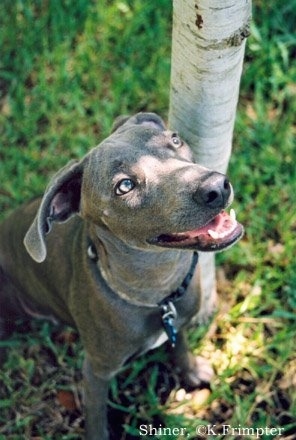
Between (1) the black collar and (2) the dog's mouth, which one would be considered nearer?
(2) the dog's mouth

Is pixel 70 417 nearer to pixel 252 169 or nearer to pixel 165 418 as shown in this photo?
pixel 165 418

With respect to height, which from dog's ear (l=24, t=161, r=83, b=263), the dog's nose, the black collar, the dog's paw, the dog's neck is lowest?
the dog's paw

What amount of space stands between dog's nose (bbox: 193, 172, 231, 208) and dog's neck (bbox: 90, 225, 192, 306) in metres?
0.42

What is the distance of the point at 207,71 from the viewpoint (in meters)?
3.08

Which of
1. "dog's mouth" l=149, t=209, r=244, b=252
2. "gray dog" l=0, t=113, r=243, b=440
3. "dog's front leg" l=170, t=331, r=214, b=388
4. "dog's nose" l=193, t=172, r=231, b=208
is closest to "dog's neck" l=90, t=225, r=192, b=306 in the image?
"gray dog" l=0, t=113, r=243, b=440

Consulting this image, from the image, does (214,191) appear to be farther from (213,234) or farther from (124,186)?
(124,186)

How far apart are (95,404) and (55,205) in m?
1.09

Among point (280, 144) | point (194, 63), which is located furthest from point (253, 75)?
point (194, 63)

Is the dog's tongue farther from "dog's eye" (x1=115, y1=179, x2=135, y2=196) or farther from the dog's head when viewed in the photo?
"dog's eye" (x1=115, y1=179, x2=135, y2=196)

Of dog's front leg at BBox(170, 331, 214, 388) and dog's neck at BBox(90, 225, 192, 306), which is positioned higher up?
dog's neck at BBox(90, 225, 192, 306)

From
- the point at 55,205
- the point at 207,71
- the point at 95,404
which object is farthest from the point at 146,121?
the point at 95,404

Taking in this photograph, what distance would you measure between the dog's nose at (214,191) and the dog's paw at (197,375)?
152cm

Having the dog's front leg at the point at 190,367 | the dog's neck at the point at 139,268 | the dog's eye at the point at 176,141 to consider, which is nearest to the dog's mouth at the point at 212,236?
the dog's neck at the point at 139,268

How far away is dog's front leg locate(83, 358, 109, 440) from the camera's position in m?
3.67
